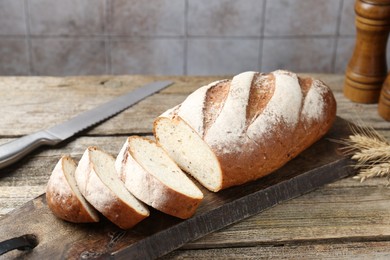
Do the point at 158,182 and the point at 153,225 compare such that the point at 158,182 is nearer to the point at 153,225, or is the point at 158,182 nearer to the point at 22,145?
the point at 153,225

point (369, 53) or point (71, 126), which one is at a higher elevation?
point (369, 53)

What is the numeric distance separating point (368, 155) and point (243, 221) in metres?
0.42

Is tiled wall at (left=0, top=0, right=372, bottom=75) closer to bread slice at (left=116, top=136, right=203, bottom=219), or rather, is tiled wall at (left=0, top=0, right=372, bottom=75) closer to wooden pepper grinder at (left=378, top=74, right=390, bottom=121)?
wooden pepper grinder at (left=378, top=74, right=390, bottom=121)

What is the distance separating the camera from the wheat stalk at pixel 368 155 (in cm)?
144

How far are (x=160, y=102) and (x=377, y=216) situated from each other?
33.3 inches

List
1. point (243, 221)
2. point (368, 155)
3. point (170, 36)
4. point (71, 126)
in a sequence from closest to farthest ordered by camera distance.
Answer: point (243, 221), point (368, 155), point (71, 126), point (170, 36)

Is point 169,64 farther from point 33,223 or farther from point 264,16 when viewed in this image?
point 33,223

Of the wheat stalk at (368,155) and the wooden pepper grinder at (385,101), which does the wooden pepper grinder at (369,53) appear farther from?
the wheat stalk at (368,155)

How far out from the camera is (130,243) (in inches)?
43.9

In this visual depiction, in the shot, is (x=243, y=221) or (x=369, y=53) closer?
(x=243, y=221)

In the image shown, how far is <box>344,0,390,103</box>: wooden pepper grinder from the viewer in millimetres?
1748

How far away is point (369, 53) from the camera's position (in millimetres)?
1832

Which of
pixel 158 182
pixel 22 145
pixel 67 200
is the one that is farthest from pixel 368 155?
pixel 22 145

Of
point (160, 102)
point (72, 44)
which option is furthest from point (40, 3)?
point (160, 102)
